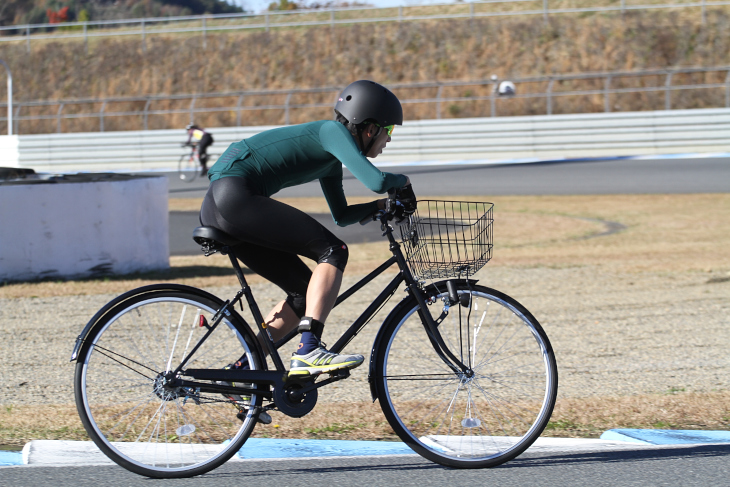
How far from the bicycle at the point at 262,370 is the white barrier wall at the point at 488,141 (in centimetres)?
2604

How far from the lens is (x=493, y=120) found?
30.3m

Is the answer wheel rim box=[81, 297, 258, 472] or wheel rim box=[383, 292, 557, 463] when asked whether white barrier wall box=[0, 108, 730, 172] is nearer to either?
wheel rim box=[383, 292, 557, 463]

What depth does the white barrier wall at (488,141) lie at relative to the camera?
2859 centimetres

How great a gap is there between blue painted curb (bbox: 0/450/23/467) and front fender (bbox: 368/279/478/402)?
1.59 metres

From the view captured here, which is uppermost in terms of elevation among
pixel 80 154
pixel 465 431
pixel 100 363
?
pixel 100 363

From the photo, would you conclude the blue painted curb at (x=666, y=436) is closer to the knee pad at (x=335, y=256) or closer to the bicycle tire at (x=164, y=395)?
the knee pad at (x=335, y=256)

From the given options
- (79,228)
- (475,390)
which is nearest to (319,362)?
(475,390)

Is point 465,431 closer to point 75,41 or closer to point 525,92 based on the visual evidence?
point 525,92

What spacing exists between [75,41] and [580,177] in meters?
36.0

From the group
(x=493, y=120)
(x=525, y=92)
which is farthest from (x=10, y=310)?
(x=525, y=92)

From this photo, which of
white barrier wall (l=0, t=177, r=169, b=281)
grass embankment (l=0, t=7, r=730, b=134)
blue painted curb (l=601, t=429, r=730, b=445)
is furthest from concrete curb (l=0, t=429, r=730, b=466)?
grass embankment (l=0, t=7, r=730, b=134)

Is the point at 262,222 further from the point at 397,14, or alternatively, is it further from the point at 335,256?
the point at 397,14

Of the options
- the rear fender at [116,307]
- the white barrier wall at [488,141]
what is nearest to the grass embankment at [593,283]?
the rear fender at [116,307]

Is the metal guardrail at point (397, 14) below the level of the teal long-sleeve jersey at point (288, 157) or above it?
above
